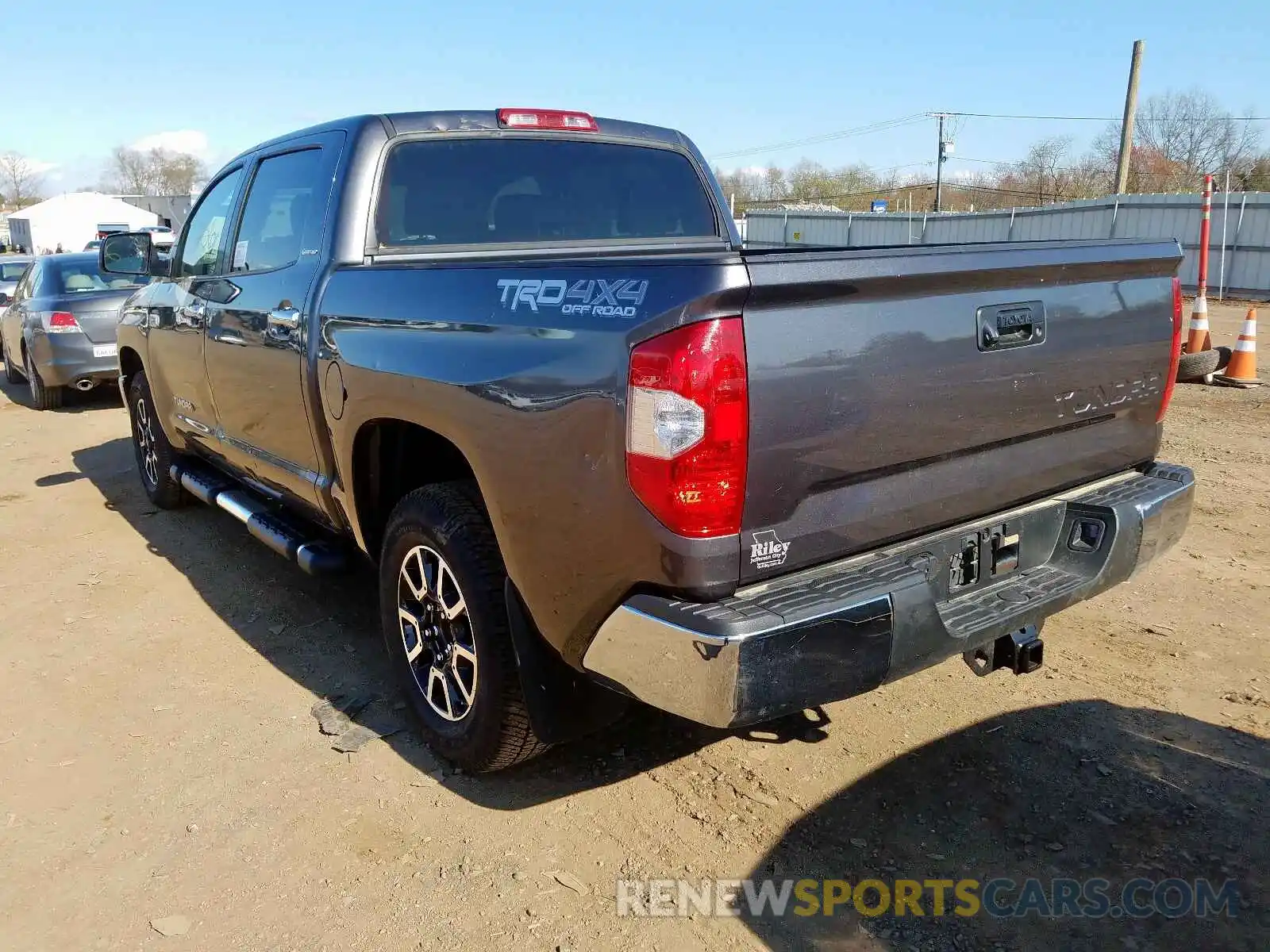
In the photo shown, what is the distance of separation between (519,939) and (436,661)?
39.2 inches

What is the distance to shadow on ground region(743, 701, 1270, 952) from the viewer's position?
2.36 meters

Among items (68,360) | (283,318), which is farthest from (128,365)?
(68,360)

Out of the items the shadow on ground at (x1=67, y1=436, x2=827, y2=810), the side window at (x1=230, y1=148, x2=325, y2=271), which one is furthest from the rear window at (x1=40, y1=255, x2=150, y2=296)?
the side window at (x1=230, y1=148, x2=325, y2=271)

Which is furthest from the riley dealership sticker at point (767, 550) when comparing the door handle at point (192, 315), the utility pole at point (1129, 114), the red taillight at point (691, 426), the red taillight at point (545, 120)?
the utility pole at point (1129, 114)

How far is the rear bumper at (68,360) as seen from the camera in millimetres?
9750

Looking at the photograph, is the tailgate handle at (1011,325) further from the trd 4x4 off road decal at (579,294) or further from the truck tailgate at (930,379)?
the trd 4x4 off road decal at (579,294)

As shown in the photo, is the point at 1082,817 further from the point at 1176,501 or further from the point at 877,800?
the point at 1176,501

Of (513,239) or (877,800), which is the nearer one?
(877,800)

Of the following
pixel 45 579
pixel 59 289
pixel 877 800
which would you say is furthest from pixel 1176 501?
pixel 59 289

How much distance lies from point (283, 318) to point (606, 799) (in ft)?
6.97

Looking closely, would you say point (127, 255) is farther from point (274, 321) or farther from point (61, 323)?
point (61, 323)

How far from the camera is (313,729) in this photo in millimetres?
3488

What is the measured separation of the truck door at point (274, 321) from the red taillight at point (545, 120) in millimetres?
712

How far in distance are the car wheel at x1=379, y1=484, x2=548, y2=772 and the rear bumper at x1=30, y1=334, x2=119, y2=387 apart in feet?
26.2
